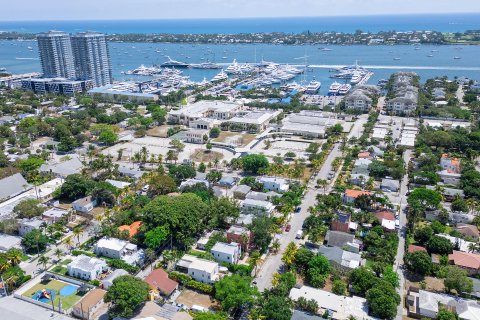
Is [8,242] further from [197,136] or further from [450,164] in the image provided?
[450,164]

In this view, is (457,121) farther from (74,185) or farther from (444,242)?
(74,185)

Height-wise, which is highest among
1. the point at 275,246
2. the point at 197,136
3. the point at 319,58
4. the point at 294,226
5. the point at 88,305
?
the point at 319,58

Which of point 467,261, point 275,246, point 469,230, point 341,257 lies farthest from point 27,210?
point 469,230

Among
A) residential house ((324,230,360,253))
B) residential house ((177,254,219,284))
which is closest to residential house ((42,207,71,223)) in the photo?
residential house ((177,254,219,284))

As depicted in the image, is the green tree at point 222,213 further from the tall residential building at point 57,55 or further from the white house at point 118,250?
the tall residential building at point 57,55

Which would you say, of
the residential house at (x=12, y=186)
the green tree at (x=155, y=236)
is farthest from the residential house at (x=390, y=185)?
the residential house at (x=12, y=186)

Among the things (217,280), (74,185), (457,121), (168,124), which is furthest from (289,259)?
(457,121)
